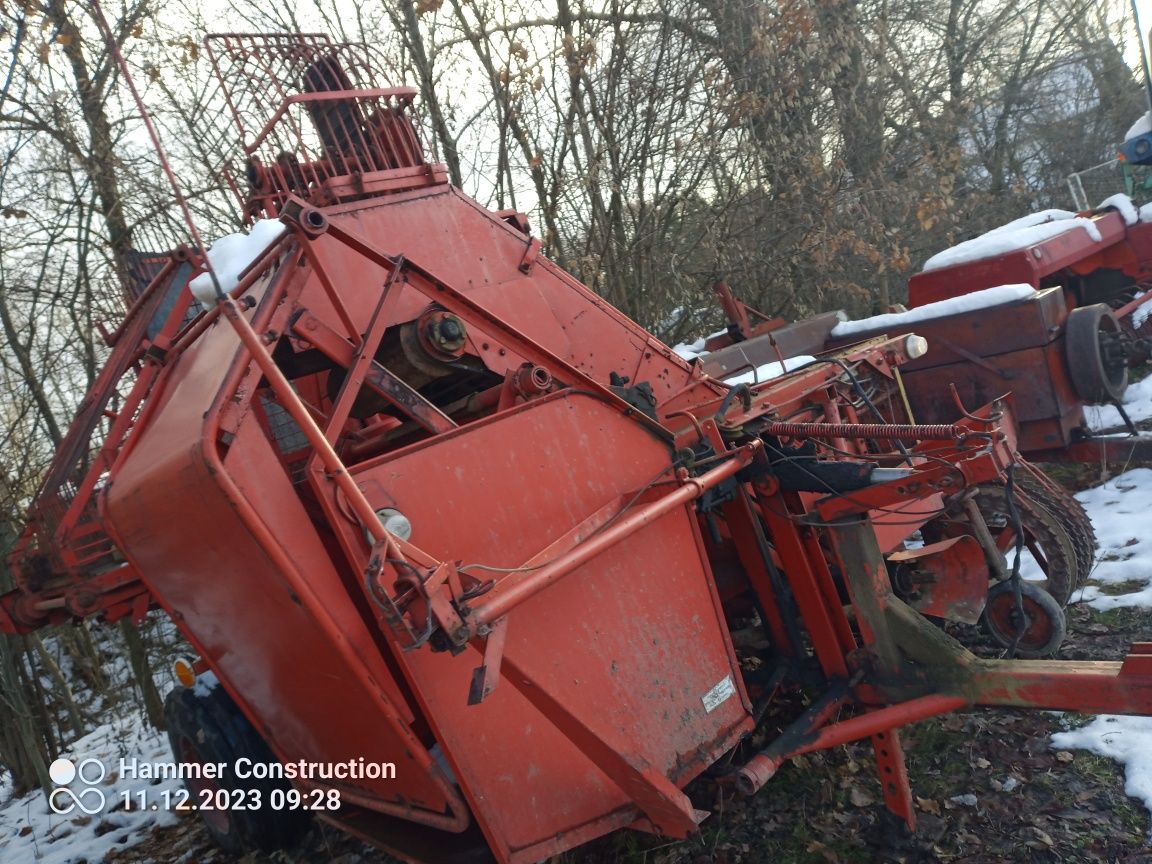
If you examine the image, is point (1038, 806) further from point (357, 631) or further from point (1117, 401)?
point (1117, 401)

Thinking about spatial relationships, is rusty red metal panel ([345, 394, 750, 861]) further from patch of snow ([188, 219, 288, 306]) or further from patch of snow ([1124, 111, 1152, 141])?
patch of snow ([1124, 111, 1152, 141])

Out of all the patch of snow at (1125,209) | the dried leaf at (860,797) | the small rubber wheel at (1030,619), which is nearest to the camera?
the dried leaf at (860,797)

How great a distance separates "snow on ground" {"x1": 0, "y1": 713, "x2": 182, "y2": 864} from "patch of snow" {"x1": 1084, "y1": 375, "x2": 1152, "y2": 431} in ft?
24.5

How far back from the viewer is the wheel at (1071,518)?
15.2 feet

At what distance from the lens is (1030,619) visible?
4098mm

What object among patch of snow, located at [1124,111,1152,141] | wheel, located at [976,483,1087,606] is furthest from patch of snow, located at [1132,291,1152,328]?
wheel, located at [976,483,1087,606]

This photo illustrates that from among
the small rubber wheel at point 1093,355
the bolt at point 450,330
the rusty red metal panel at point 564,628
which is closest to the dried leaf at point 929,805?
the rusty red metal panel at point 564,628

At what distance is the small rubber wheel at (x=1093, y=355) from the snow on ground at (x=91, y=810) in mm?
6081

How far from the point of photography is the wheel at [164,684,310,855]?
4496mm

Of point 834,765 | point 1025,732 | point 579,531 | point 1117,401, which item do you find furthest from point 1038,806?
point 1117,401

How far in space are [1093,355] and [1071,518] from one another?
1.07m

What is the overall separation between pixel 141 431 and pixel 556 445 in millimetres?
1616

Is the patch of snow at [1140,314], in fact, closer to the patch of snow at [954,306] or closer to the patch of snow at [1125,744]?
the patch of snow at [954,306]

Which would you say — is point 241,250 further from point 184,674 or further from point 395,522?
point 184,674
